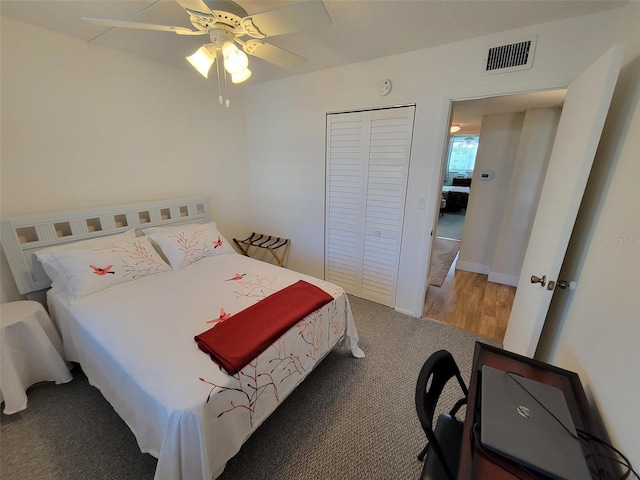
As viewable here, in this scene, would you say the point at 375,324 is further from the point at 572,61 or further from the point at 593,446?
the point at 572,61

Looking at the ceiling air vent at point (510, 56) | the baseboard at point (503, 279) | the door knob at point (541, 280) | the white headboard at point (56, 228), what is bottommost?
the baseboard at point (503, 279)

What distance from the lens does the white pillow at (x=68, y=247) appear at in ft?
5.66

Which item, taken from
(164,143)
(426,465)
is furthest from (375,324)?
(164,143)

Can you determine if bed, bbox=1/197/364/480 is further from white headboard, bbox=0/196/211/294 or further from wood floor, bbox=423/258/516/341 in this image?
wood floor, bbox=423/258/516/341

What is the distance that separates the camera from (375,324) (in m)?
2.47

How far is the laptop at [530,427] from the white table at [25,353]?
2.44m

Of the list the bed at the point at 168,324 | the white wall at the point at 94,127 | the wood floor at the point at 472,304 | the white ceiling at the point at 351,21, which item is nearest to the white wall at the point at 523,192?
the wood floor at the point at 472,304

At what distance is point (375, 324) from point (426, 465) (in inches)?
58.7

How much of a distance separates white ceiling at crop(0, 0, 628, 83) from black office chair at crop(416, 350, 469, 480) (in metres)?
1.93

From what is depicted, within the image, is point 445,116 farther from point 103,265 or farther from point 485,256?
point 103,265

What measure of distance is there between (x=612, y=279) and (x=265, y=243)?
2.98 meters

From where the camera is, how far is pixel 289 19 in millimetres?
1126

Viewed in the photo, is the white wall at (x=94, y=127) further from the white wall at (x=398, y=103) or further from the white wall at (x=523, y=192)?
the white wall at (x=523, y=192)

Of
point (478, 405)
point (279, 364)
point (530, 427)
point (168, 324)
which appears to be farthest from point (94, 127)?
point (530, 427)
